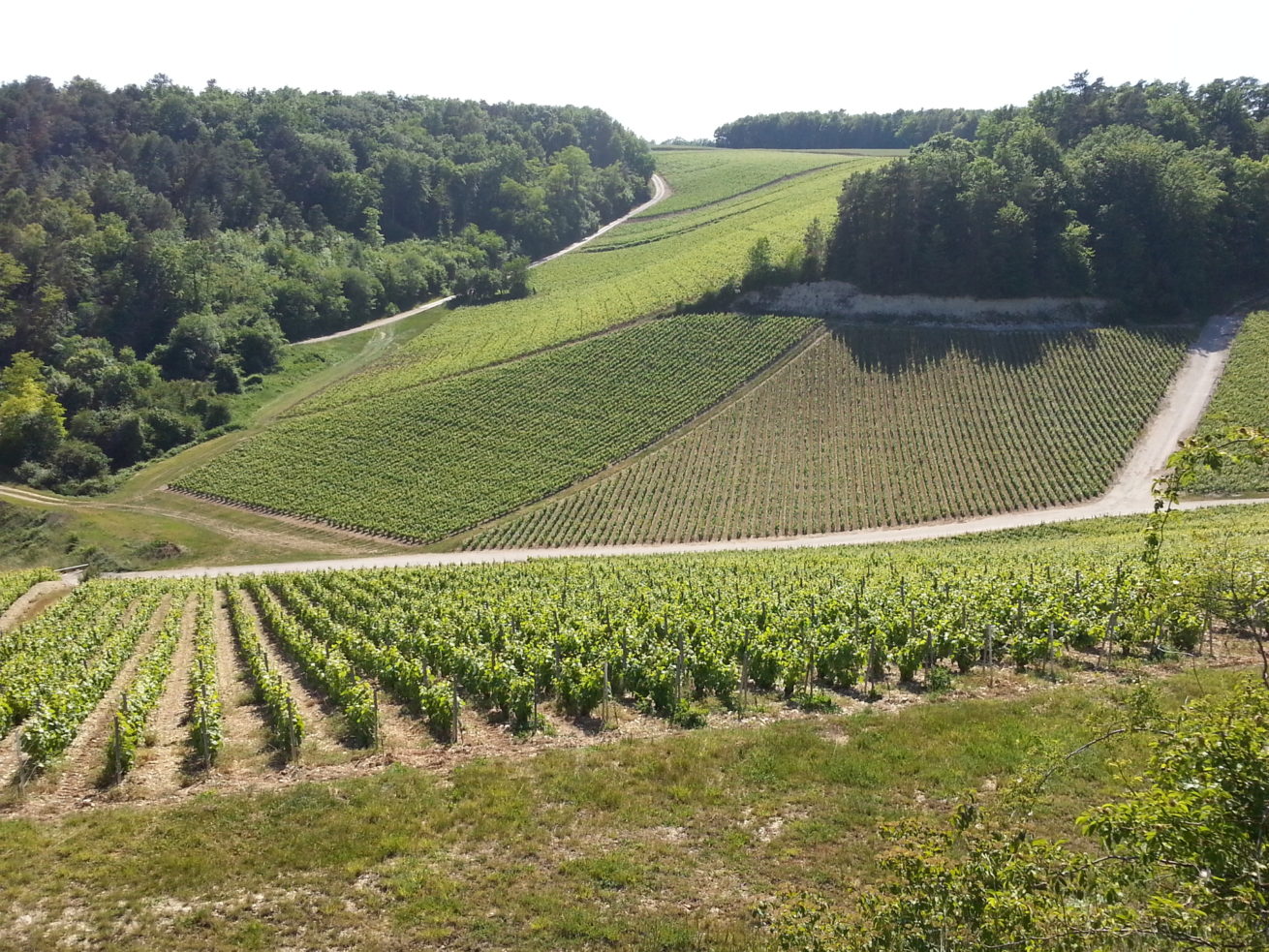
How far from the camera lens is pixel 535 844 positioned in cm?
1297

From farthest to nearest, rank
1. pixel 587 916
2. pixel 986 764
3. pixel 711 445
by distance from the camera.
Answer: pixel 711 445
pixel 986 764
pixel 587 916

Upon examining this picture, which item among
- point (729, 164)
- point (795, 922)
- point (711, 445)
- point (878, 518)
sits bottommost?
Answer: point (878, 518)

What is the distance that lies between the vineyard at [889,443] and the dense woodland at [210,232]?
50715 mm

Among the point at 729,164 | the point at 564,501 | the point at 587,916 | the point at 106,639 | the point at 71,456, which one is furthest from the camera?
the point at 729,164

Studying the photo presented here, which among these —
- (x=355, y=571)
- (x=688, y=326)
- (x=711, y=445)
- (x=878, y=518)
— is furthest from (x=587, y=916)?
(x=688, y=326)

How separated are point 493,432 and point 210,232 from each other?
78.9 meters

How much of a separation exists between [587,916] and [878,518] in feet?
155

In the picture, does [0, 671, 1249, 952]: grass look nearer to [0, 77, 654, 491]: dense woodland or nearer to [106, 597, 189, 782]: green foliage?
[106, 597, 189, 782]: green foliage

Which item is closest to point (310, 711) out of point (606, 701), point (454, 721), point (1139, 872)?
point (454, 721)

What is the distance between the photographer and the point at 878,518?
54875mm

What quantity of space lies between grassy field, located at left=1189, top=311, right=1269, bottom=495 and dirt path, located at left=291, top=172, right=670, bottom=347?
317 ft

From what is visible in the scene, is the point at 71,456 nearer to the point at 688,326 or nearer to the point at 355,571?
the point at 355,571

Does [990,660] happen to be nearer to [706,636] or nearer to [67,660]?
[706,636]

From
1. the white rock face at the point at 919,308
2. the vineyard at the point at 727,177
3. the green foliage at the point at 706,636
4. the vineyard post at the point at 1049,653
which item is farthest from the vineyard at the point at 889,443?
the vineyard at the point at 727,177
